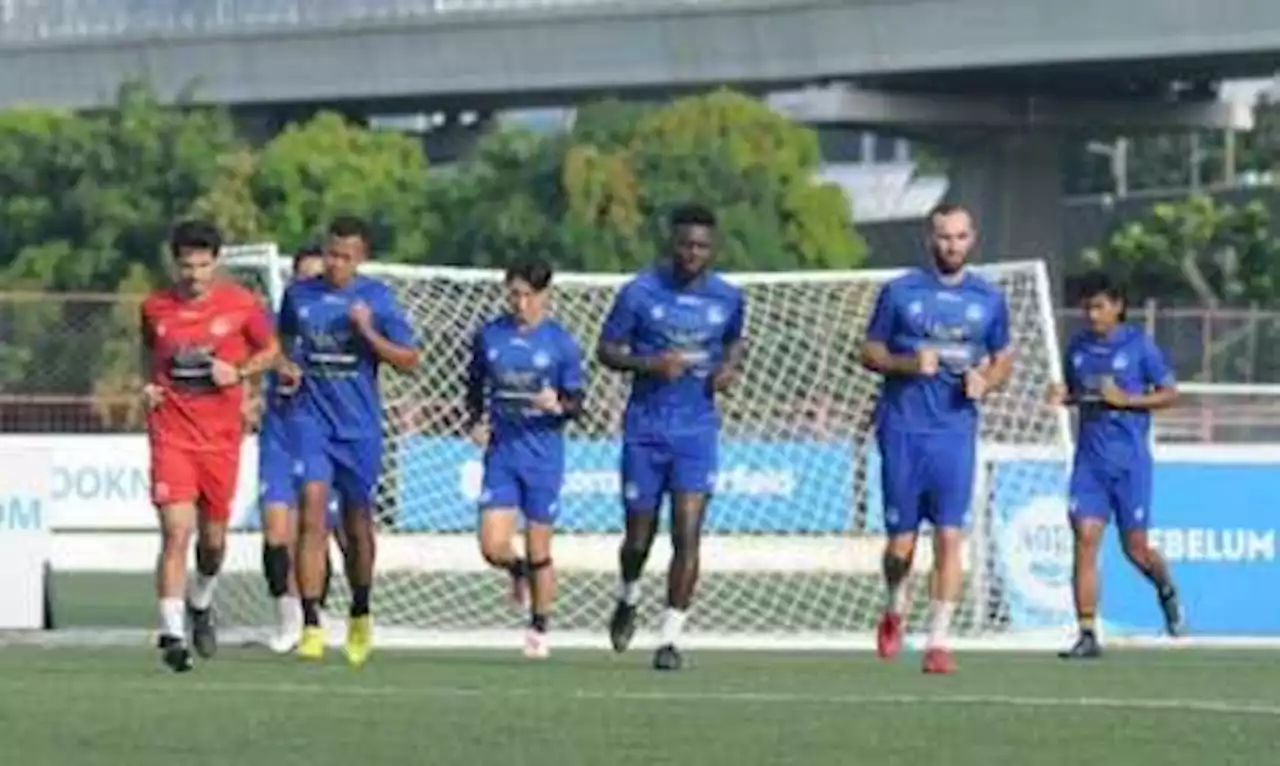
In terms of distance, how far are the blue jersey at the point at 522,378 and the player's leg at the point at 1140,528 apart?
2838mm

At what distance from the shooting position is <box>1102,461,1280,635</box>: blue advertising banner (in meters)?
23.3

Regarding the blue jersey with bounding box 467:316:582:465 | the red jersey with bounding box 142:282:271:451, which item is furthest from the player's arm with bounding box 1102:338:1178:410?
the red jersey with bounding box 142:282:271:451

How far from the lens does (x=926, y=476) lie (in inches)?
680

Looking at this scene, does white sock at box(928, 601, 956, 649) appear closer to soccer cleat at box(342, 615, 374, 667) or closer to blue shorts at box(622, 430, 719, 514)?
blue shorts at box(622, 430, 719, 514)

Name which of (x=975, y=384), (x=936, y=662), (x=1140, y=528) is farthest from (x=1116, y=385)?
(x=936, y=662)

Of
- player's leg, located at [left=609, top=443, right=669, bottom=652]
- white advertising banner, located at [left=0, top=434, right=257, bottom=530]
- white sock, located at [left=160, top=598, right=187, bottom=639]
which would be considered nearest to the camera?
white sock, located at [left=160, top=598, right=187, bottom=639]

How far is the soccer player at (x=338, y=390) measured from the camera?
17531mm

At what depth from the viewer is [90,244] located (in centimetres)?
5953

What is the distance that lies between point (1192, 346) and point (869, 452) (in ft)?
58.4

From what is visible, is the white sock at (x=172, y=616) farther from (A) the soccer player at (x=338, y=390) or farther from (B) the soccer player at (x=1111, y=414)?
(B) the soccer player at (x=1111, y=414)

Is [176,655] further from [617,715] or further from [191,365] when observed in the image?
[617,715]

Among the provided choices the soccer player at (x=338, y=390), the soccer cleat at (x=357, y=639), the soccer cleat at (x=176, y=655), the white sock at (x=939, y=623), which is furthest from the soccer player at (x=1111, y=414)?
the soccer cleat at (x=176, y=655)

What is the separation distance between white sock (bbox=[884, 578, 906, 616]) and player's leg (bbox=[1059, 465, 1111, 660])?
163cm

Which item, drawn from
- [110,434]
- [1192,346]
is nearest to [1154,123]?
[1192,346]
